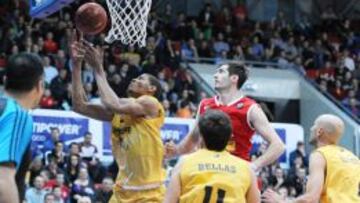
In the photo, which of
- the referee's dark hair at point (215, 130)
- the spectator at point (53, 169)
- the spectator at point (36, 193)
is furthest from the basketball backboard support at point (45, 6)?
the spectator at point (53, 169)

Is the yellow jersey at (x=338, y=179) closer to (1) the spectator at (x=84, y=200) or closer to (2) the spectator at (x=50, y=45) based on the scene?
(1) the spectator at (x=84, y=200)

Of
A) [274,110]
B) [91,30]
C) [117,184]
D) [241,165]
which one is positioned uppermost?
[91,30]

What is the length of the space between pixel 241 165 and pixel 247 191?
19cm

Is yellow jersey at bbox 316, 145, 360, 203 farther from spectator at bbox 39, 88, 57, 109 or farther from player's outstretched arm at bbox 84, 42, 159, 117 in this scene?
spectator at bbox 39, 88, 57, 109

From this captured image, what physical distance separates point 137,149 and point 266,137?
1102 millimetres

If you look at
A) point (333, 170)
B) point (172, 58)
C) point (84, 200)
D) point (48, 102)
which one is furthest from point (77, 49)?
point (172, 58)

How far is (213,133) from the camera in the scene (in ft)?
19.9

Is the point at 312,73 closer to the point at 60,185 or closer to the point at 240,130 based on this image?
the point at 60,185

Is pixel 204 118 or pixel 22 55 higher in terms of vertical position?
pixel 22 55

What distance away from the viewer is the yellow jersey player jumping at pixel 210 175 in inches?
238

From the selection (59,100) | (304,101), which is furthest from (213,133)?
(304,101)

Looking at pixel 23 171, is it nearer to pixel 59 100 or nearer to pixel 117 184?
pixel 117 184

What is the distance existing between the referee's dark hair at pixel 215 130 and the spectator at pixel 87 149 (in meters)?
9.35

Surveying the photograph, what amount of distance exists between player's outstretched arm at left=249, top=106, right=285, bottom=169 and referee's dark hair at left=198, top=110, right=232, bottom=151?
152cm
